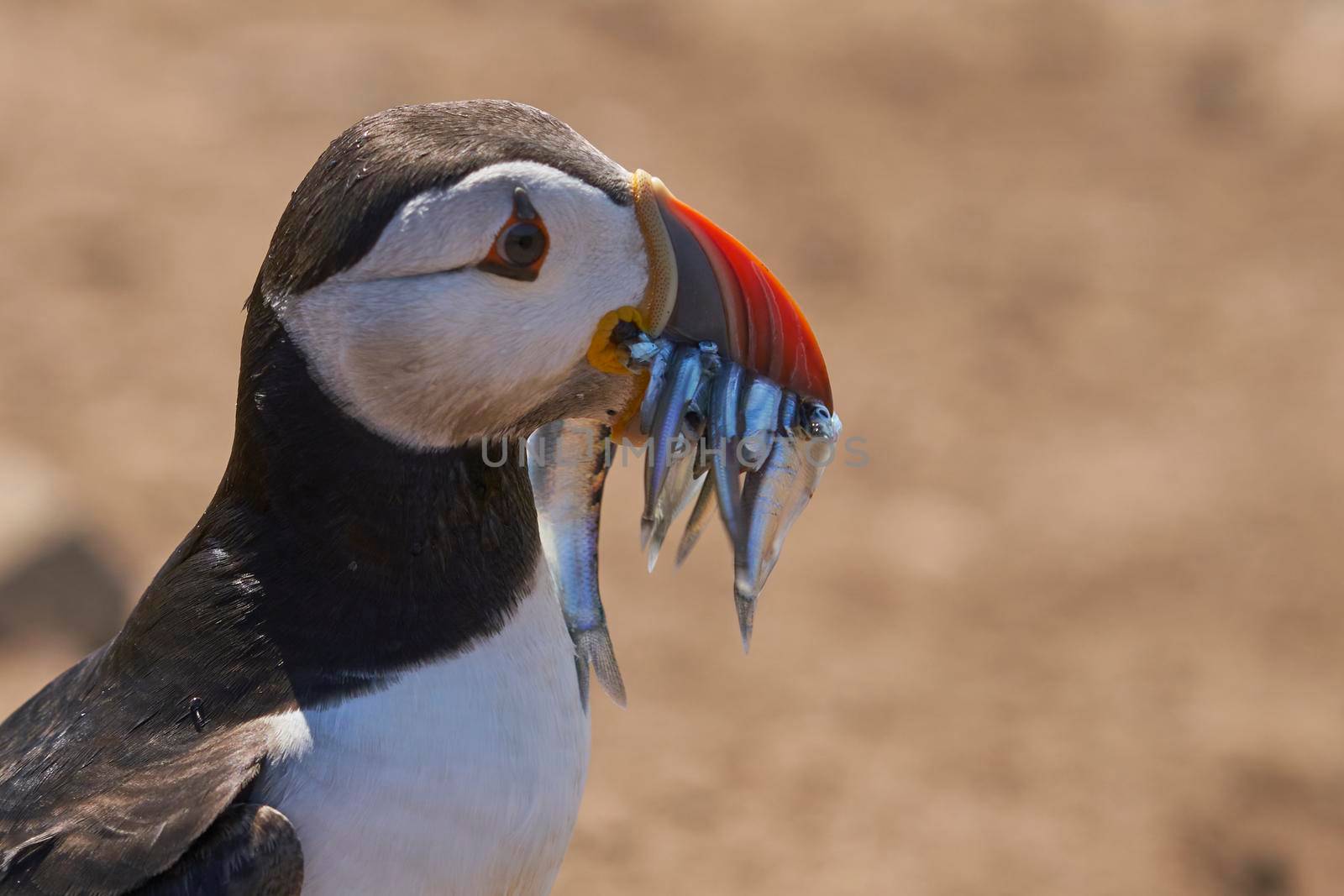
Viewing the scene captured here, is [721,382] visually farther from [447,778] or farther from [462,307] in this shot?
[447,778]

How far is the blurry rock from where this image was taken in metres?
5.91

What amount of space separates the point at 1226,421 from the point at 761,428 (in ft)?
16.5

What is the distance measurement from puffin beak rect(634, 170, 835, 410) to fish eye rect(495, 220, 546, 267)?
8.8 inches

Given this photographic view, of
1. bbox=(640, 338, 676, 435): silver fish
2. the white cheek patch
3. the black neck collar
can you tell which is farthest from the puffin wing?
bbox=(640, 338, 676, 435): silver fish

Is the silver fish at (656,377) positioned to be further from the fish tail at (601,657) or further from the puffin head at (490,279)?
the fish tail at (601,657)

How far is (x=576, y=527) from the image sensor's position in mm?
3420

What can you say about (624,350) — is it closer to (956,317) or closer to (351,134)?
(351,134)

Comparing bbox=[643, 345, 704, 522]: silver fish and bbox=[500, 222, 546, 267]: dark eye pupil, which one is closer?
bbox=[500, 222, 546, 267]: dark eye pupil

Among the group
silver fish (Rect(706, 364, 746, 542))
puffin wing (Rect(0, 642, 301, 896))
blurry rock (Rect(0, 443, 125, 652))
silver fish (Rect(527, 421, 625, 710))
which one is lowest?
blurry rock (Rect(0, 443, 125, 652))

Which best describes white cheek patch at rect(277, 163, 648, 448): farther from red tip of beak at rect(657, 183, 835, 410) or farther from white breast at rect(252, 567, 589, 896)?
white breast at rect(252, 567, 589, 896)

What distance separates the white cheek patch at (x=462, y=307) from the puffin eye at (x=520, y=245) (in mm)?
13

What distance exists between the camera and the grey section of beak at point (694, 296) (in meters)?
2.96

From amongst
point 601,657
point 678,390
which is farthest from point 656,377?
point 601,657

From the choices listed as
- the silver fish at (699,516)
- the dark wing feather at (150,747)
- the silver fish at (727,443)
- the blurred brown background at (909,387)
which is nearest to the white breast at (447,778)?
the dark wing feather at (150,747)
